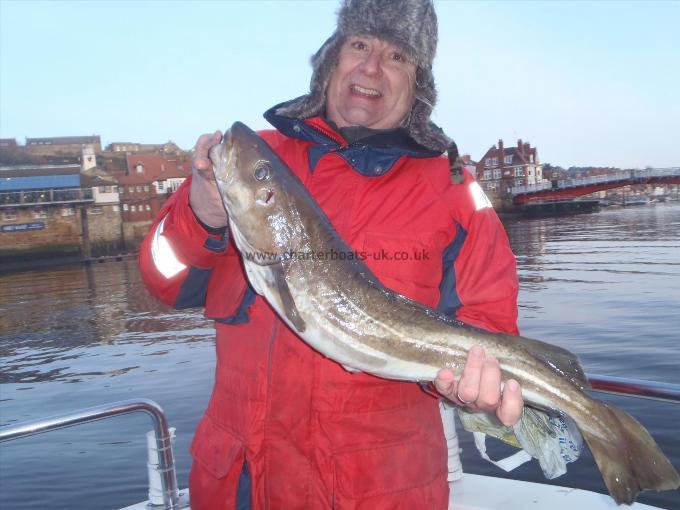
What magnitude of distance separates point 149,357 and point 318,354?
1627 cm

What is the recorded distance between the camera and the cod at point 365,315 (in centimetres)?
295

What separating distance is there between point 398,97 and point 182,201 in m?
1.48

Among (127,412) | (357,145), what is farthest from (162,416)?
(357,145)

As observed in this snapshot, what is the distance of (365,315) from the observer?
301cm

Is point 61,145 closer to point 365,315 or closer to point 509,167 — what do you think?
point 509,167

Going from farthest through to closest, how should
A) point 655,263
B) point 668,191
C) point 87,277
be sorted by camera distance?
point 668,191
point 87,277
point 655,263

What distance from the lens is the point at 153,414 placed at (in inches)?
148

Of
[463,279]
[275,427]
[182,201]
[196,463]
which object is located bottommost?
[196,463]

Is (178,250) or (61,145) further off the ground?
(61,145)

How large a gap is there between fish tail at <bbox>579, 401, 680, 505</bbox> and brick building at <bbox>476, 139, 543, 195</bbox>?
334 ft

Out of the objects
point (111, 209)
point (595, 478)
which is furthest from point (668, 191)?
point (595, 478)

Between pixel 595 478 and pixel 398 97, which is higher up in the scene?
pixel 398 97

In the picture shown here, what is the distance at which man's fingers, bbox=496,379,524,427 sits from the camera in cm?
293

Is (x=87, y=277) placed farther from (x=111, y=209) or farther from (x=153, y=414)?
(x=153, y=414)
